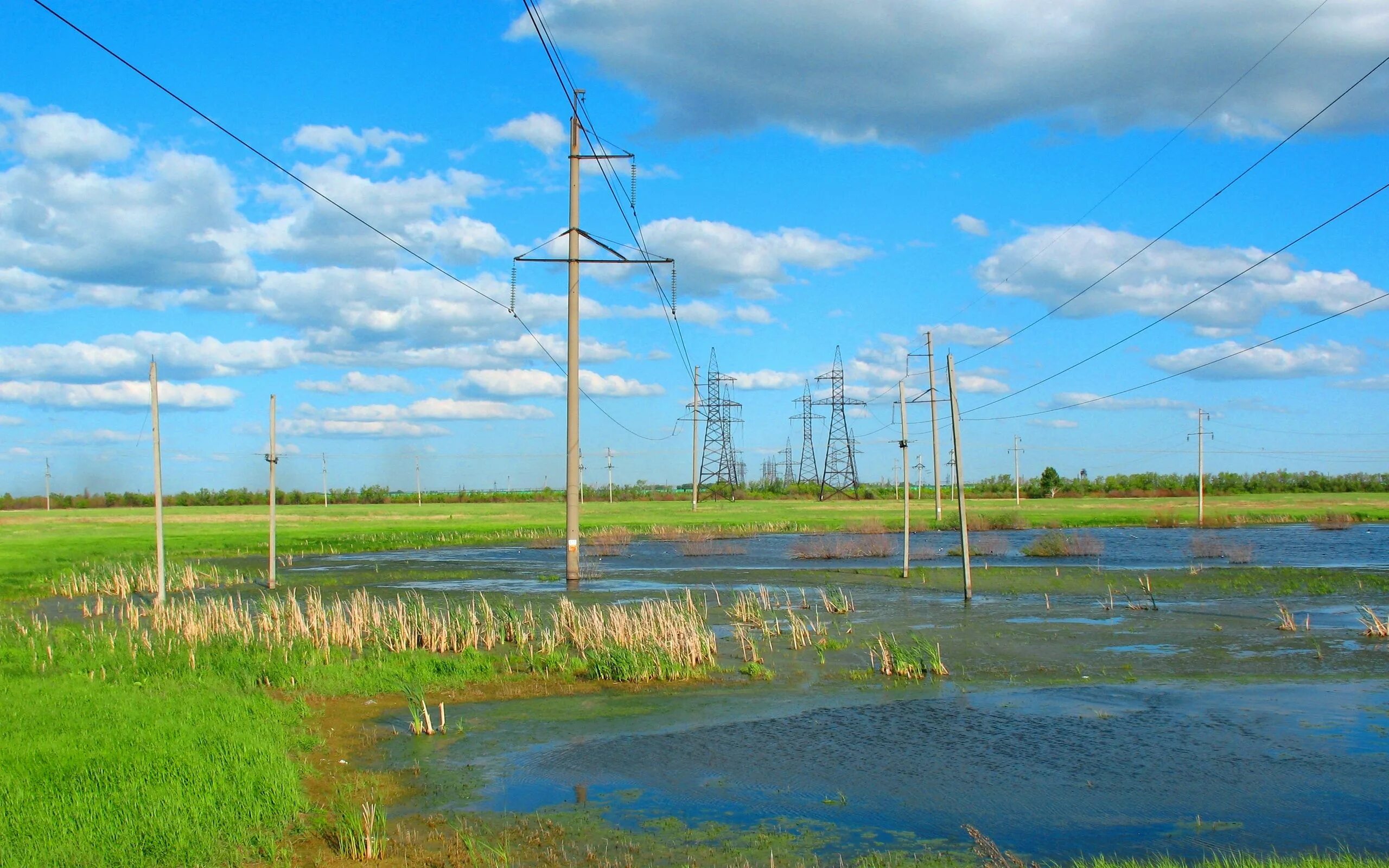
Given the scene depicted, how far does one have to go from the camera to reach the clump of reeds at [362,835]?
31.7 ft

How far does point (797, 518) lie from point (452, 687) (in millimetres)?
71730

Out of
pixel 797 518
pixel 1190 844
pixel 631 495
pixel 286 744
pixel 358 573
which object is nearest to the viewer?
pixel 1190 844

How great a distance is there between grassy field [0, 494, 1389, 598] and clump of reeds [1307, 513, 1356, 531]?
3.79 metres

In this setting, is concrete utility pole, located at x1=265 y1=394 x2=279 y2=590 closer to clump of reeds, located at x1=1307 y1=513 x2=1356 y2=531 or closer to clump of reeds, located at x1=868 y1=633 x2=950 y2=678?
clump of reeds, located at x1=868 y1=633 x2=950 y2=678

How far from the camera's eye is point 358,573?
44312mm

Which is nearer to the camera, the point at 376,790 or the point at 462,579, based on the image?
the point at 376,790

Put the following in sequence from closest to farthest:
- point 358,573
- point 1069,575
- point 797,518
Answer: point 1069,575
point 358,573
point 797,518

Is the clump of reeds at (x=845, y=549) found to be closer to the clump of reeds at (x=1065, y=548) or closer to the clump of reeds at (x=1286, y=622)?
the clump of reeds at (x=1065, y=548)

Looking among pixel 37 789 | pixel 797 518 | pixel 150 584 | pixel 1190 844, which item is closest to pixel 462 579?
pixel 150 584

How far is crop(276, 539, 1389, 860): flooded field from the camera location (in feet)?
36.1

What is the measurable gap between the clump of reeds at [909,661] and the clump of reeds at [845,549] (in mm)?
30713

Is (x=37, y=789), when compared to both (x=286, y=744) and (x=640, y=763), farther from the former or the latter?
(x=640, y=763)

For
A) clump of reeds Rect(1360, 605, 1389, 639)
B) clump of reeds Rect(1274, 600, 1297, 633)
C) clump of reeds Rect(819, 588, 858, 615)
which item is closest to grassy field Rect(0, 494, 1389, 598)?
clump of reeds Rect(819, 588, 858, 615)

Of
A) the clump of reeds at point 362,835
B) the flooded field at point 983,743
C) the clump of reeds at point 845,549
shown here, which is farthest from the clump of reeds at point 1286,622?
the clump of reeds at point 845,549
